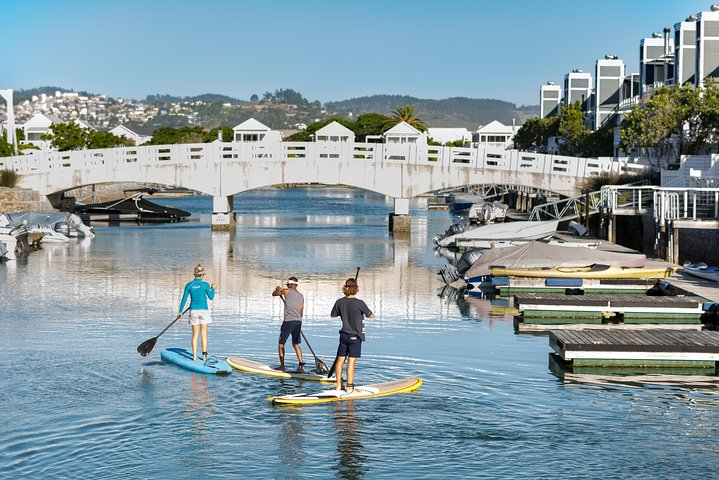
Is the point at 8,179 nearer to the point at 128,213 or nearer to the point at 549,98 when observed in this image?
the point at 128,213

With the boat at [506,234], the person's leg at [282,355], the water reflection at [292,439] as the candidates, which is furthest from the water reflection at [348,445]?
the boat at [506,234]

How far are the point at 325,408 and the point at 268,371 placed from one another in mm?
2845

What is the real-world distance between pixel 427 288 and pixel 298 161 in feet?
92.3

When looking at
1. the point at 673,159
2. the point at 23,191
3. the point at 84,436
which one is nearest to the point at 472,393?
the point at 84,436

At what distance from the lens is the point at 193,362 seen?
Result: 72.0 ft

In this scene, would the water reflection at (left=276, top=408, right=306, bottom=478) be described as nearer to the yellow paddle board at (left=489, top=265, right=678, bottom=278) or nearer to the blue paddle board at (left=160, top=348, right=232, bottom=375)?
the blue paddle board at (left=160, top=348, right=232, bottom=375)

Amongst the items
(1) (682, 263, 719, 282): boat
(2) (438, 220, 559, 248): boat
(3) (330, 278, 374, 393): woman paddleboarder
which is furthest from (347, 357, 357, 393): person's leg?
(2) (438, 220, 559, 248): boat

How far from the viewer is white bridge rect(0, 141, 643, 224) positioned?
65625 millimetres

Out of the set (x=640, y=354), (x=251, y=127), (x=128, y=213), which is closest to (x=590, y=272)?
(x=640, y=354)

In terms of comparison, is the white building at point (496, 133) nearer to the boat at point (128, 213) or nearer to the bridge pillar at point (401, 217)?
the boat at point (128, 213)

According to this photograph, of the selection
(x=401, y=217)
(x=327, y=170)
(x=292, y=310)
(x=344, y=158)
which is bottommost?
(x=292, y=310)

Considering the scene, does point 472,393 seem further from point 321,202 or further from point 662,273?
point 321,202

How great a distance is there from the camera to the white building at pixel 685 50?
7769 centimetres

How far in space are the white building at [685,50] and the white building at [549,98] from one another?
68.1m
